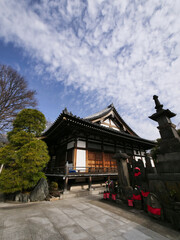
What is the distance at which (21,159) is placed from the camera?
6.40m

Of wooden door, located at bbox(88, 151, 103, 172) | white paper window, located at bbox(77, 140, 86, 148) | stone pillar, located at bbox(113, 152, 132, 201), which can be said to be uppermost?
white paper window, located at bbox(77, 140, 86, 148)

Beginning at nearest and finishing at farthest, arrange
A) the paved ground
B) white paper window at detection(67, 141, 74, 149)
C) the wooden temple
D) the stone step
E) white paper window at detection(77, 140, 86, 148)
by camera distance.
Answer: the paved ground
the stone step
the wooden temple
white paper window at detection(77, 140, 86, 148)
white paper window at detection(67, 141, 74, 149)

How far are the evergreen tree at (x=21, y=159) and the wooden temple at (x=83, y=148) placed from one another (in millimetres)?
2042

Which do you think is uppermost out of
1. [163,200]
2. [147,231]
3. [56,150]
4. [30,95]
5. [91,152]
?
[30,95]

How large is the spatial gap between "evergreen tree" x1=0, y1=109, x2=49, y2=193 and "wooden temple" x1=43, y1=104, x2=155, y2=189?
204 centimetres

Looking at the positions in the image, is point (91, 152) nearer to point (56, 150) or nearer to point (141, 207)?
point (56, 150)

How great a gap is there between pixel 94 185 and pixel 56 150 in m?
6.85

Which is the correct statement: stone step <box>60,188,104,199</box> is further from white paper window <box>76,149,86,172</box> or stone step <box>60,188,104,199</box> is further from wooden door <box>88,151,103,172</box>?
wooden door <box>88,151,103,172</box>

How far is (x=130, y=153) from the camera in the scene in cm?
1509

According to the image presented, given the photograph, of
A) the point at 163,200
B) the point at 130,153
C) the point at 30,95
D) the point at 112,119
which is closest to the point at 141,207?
the point at 163,200

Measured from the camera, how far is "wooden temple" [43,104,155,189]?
8.74 meters

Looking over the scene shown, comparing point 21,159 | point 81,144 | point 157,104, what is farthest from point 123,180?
point 21,159

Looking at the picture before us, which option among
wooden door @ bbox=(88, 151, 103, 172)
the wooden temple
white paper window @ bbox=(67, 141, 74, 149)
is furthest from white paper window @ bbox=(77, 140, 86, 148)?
wooden door @ bbox=(88, 151, 103, 172)

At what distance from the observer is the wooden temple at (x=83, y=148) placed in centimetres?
874
